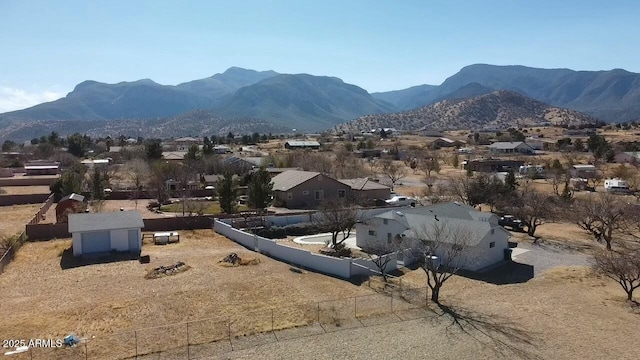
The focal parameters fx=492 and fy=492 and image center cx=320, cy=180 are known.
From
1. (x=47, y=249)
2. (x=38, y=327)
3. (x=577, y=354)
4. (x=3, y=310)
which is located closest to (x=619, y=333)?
(x=577, y=354)

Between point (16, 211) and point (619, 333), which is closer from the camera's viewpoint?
point (619, 333)

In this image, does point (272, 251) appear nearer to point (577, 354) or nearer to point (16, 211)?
point (577, 354)

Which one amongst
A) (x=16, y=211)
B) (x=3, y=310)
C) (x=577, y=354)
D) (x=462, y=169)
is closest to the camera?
(x=577, y=354)

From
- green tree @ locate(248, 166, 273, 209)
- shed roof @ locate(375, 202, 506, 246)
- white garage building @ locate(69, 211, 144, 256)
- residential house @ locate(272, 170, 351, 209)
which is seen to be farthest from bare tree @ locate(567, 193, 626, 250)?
white garage building @ locate(69, 211, 144, 256)

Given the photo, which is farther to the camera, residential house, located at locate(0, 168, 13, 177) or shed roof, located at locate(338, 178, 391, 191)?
residential house, located at locate(0, 168, 13, 177)

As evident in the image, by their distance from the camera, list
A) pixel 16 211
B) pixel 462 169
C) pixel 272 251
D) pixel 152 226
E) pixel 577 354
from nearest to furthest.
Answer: pixel 577 354, pixel 272 251, pixel 152 226, pixel 16 211, pixel 462 169

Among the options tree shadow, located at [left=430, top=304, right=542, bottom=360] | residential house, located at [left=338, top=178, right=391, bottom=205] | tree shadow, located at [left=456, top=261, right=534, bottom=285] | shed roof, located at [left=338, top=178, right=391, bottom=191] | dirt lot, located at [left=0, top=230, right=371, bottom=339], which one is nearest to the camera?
tree shadow, located at [left=430, top=304, right=542, bottom=360]

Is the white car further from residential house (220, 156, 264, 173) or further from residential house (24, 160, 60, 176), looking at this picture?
residential house (24, 160, 60, 176)
